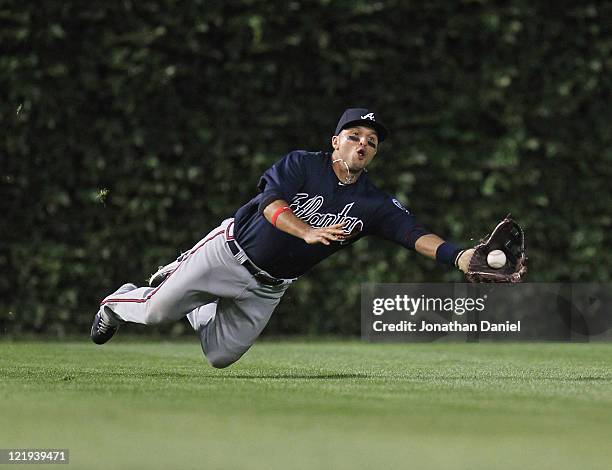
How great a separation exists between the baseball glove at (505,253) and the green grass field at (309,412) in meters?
0.62

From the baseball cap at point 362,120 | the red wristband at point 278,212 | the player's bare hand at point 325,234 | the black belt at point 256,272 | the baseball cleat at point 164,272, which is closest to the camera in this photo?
the player's bare hand at point 325,234

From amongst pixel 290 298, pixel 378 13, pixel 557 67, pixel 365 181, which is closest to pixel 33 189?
pixel 290 298

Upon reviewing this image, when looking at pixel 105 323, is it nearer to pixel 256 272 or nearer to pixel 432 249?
pixel 256 272

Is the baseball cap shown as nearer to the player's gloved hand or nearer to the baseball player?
the baseball player

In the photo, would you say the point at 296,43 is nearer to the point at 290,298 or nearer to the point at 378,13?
the point at 378,13

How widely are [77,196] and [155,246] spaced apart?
32.6 inches

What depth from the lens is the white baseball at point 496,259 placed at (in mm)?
6520

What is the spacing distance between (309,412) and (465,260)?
1.74 m

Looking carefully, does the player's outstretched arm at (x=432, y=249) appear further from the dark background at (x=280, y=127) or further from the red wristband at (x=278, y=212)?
the dark background at (x=280, y=127)

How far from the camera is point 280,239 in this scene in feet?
23.0

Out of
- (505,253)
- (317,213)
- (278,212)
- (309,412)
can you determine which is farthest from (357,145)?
(309,412)

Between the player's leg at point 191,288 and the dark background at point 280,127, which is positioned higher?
the dark background at point 280,127

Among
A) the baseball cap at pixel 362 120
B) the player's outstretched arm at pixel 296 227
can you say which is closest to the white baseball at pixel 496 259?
the player's outstretched arm at pixel 296 227

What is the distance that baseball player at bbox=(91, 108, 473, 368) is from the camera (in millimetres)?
7012
